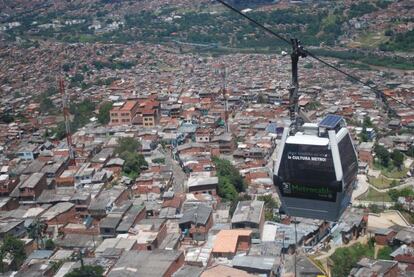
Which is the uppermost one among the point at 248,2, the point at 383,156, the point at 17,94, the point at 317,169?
the point at 317,169

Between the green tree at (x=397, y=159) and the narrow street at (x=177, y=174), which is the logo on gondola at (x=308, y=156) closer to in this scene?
the narrow street at (x=177, y=174)

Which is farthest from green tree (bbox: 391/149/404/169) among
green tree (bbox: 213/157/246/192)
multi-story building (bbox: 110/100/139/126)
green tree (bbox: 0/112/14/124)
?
green tree (bbox: 0/112/14/124)

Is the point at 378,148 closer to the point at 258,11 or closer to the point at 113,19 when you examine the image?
the point at 258,11

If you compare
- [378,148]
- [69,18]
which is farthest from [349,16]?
[378,148]

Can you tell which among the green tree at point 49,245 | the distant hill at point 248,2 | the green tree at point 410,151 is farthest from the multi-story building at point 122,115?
the distant hill at point 248,2

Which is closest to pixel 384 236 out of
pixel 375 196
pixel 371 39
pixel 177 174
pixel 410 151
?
pixel 375 196

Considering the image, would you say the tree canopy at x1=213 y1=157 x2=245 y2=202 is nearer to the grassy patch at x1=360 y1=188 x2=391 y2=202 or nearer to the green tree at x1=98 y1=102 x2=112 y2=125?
the grassy patch at x1=360 y1=188 x2=391 y2=202

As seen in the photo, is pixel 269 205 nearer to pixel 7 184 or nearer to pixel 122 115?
pixel 7 184
